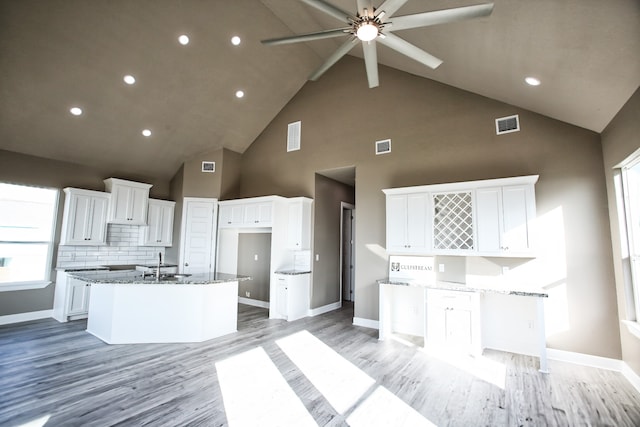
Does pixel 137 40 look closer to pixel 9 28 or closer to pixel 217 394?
pixel 9 28

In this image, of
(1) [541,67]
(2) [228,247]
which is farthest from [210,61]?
(1) [541,67]

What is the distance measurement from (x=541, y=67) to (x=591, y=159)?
156cm

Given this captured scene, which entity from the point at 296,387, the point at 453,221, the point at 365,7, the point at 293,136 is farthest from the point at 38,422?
the point at 293,136

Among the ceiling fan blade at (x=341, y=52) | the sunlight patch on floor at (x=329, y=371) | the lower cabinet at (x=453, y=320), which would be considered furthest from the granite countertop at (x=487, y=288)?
the ceiling fan blade at (x=341, y=52)

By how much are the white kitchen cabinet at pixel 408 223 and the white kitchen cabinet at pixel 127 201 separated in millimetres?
5173

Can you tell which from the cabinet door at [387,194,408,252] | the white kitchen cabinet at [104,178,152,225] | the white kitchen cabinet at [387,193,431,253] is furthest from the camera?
the white kitchen cabinet at [104,178,152,225]

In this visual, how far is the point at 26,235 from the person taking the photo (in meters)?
5.52

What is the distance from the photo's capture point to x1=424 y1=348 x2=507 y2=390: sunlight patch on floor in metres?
3.36

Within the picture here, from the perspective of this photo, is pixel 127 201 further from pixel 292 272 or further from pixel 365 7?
pixel 365 7

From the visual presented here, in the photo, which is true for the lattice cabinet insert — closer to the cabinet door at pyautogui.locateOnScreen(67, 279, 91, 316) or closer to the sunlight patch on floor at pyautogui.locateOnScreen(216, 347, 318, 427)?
the sunlight patch on floor at pyautogui.locateOnScreen(216, 347, 318, 427)

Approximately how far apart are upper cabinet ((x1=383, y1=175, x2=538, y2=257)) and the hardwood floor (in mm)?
1427

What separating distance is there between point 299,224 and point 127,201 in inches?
143

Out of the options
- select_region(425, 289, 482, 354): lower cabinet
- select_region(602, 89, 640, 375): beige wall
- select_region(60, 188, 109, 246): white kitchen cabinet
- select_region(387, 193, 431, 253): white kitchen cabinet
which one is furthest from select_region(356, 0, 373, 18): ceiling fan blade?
select_region(60, 188, 109, 246): white kitchen cabinet

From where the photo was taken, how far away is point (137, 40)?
4582 millimetres
